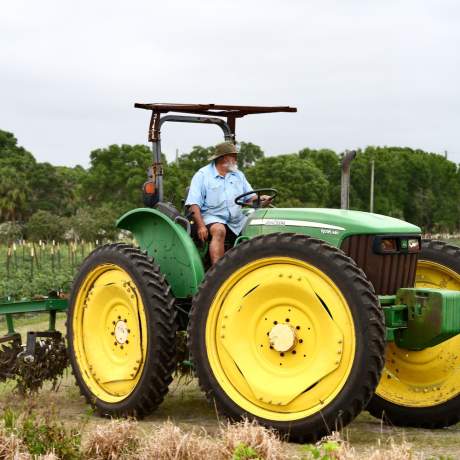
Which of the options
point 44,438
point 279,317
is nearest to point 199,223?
point 279,317

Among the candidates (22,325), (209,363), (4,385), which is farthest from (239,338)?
(22,325)

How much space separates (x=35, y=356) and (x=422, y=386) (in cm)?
339

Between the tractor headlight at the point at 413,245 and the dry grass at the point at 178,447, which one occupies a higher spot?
the tractor headlight at the point at 413,245

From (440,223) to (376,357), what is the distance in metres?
67.0

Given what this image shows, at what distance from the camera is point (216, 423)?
775 centimetres

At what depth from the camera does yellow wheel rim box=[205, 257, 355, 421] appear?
6570 millimetres

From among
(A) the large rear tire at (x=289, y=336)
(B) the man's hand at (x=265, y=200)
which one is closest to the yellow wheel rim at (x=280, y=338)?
(A) the large rear tire at (x=289, y=336)

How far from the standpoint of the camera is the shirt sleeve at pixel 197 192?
319 inches

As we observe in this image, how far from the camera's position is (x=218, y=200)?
26.6 feet

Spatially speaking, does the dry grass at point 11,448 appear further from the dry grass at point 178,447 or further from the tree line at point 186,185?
the tree line at point 186,185

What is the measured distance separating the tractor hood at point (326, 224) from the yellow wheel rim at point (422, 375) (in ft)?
3.35

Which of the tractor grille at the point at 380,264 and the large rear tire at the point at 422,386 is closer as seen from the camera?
the tractor grille at the point at 380,264

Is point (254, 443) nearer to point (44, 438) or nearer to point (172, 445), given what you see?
point (172, 445)

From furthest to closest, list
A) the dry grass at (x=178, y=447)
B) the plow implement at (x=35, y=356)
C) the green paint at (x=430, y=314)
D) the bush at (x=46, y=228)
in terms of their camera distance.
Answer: the bush at (x=46, y=228) → the plow implement at (x=35, y=356) → the green paint at (x=430, y=314) → the dry grass at (x=178, y=447)
